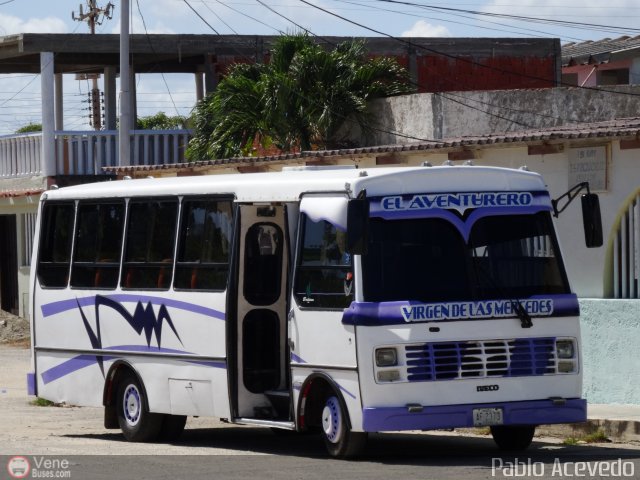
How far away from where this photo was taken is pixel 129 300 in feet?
48.3

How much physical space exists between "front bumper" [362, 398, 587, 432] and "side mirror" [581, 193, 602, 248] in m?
1.54

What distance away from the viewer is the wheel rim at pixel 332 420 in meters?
12.1

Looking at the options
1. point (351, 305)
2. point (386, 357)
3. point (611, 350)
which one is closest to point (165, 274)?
point (351, 305)

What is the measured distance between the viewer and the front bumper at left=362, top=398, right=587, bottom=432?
11.6 metres

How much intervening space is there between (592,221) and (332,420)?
306cm

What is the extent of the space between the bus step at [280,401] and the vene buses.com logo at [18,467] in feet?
7.75

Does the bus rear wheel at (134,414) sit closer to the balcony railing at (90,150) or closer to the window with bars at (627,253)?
the window with bars at (627,253)

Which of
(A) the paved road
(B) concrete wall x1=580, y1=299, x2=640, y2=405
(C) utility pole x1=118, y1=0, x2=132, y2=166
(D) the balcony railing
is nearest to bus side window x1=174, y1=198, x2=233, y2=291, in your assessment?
(A) the paved road

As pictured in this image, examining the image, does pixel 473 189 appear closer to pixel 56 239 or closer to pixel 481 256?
pixel 481 256

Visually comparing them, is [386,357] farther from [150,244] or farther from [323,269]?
[150,244]

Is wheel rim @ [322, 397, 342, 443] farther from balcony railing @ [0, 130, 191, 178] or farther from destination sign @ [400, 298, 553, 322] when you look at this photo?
balcony railing @ [0, 130, 191, 178]

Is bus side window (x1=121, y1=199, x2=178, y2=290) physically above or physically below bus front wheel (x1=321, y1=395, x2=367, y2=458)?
above

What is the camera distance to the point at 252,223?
44.1ft

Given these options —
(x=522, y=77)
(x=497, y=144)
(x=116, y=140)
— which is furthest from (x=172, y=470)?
(x=522, y=77)
